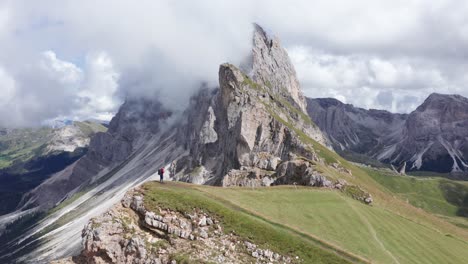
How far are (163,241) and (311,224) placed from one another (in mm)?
20007

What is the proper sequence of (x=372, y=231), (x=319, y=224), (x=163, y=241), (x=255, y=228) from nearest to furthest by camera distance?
(x=163, y=241)
(x=255, y=228)
(x=319, y=224)
(x=372, y=231)

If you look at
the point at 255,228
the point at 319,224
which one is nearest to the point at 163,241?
the point at 255,228

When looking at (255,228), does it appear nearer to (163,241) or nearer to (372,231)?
(163,241)

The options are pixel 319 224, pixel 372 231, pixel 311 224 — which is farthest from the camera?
pixel 372 231

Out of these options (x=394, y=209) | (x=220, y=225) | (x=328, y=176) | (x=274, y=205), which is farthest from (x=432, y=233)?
(x=220, y=225)

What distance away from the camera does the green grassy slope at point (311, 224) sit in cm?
5409

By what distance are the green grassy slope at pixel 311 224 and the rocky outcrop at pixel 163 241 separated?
141 centimetres

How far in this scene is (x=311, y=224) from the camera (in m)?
60.8

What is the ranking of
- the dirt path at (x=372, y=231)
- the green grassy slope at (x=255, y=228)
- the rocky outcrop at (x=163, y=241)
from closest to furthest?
the rocky outcrop at (x=163, y=241)
the green grassy slope at (x=255, y=228)
the dirt path at (x=372, y=231)

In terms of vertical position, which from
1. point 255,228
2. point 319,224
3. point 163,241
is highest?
point 255,228

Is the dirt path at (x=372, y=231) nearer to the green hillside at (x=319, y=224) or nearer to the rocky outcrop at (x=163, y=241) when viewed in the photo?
the green hillside at (x=319, y=224)

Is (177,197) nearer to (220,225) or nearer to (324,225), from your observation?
(220,225)

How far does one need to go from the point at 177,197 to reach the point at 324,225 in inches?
784

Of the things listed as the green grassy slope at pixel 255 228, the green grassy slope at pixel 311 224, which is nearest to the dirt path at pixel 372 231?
the green grassy slope at pixel 311 224
